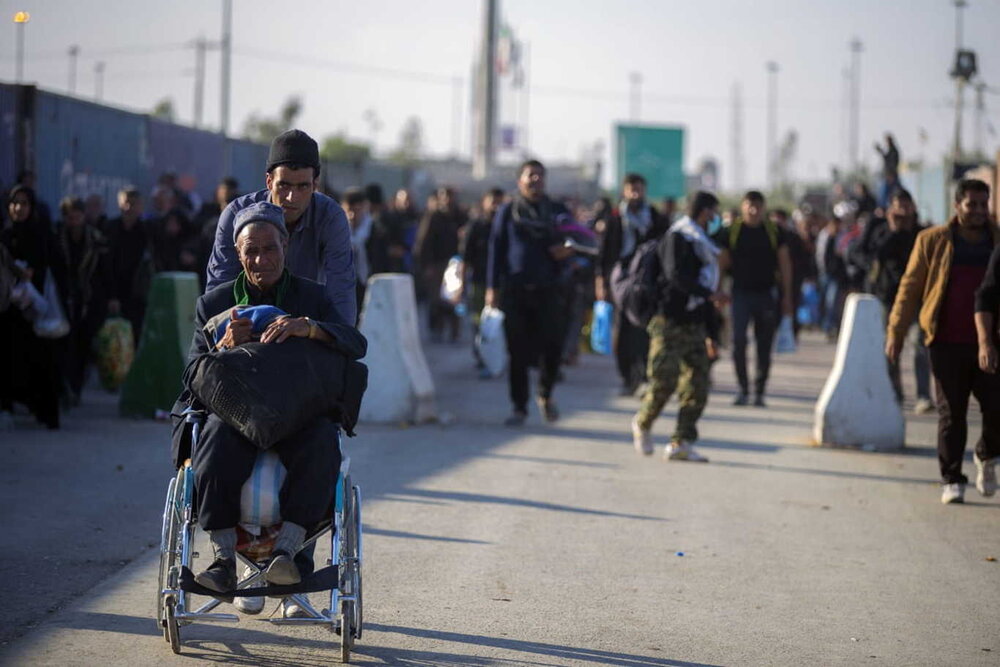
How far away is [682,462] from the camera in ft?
37.8

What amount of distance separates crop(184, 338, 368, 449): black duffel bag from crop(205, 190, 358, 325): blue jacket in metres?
0.81

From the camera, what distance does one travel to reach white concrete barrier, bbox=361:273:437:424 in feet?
42.9

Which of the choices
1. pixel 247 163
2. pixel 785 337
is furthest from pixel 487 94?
pixel 785 337

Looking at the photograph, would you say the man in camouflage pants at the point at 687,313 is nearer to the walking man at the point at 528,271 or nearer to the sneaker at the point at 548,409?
the walking man at the point at 528,271

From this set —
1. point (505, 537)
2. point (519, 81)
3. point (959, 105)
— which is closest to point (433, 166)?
point (519, 81)

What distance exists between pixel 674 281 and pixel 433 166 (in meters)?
61.3

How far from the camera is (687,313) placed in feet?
36.7

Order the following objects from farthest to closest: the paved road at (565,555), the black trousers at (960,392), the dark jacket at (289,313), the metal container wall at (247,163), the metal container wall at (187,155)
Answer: the metal container wall at (247,163) → the metal container wall at (187,155) → the black trousers at (960,392) → the paved road at (565,555) → the dark jacket at (289,313)

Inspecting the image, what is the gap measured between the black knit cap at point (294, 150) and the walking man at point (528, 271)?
6.34 metres

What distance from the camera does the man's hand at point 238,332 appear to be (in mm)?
5477

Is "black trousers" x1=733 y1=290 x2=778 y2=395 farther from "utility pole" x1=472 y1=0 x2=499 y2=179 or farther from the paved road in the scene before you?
"utility pole" x1=472 y1=0 x2=499 y2=179

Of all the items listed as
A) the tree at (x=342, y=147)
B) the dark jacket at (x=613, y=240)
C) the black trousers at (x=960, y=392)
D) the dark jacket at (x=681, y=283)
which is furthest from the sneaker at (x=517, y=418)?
the tree at (x=342, y=147)

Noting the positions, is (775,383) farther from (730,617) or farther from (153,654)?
(153,654)

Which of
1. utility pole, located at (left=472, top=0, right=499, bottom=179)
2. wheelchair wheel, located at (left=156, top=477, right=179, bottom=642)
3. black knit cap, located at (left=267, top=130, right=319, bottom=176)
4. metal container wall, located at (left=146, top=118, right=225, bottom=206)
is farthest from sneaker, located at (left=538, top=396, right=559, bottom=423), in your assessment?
utility pole, located at (left=472, top=0, right=499, bottom=179)
